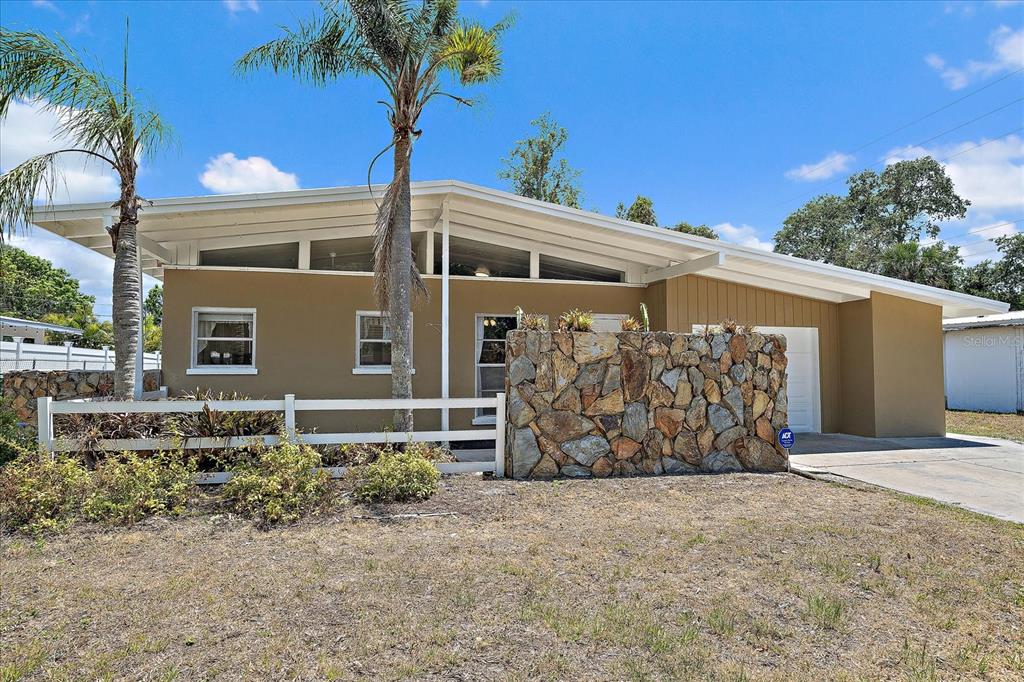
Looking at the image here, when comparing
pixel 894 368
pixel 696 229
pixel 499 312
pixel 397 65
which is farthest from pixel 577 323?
pixel 696 229

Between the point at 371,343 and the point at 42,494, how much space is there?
219 inches

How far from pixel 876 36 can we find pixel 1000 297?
793 inches

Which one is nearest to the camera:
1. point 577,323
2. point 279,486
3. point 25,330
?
point 279,486

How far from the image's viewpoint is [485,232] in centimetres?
1050

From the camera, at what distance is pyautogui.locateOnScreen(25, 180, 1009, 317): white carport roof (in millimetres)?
8258

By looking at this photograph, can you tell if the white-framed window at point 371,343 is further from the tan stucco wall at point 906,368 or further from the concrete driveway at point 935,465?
the tan stucco wall at point 906,368

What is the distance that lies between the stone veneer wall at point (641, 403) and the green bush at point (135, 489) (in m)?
3.61

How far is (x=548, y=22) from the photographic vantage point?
12.3m

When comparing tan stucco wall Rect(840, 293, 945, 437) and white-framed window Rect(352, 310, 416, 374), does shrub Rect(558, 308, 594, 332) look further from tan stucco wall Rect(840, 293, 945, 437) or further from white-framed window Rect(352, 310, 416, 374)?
tan stucco wall Rect(840, 293, 945, 437)

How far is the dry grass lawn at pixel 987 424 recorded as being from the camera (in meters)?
12.1

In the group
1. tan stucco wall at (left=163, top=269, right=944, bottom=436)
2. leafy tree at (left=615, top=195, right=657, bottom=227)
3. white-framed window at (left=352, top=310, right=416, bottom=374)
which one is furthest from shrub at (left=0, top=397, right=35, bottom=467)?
leafy tree at (left=615, top=195, right=657, bottom=227)

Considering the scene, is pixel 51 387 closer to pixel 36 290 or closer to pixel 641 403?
pixel 641 403

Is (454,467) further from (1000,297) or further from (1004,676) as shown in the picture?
(1000,297)

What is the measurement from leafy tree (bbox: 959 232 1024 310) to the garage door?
21631 mm
